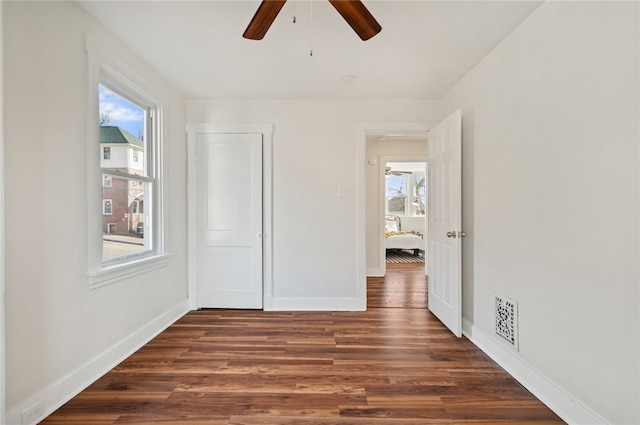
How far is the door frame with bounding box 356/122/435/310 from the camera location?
3.46 m

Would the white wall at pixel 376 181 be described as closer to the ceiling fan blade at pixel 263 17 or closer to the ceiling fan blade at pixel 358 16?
the ceiling fan blade at pixel 358 16

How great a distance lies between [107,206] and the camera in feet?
7.59

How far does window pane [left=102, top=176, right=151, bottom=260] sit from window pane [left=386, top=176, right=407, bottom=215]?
6968 millimetres

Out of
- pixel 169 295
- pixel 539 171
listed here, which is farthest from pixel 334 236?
pixel 539 171

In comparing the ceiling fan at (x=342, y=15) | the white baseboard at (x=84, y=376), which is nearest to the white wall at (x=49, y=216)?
the white baseboard at (x=84, y=376)

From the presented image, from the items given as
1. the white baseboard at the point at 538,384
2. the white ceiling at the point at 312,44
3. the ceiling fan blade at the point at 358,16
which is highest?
the white ceiling at the point at 312,44

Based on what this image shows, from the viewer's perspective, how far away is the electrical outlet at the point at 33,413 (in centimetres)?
158

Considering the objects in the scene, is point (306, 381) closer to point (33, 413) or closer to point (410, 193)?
point (33, 413)

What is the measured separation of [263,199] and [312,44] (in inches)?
65.9

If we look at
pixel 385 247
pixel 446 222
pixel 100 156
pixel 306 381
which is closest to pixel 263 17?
pixel 100 156

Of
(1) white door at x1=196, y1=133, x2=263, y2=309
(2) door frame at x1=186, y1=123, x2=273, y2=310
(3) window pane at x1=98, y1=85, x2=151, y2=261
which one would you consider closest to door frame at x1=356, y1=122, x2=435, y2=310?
(2) door frame at x1=186, y1=123, x2=273, y2=310

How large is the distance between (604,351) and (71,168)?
2.97 m

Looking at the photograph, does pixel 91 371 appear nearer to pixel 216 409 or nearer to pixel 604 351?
pixel 216 409

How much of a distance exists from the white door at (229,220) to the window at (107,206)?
44.9 inches
